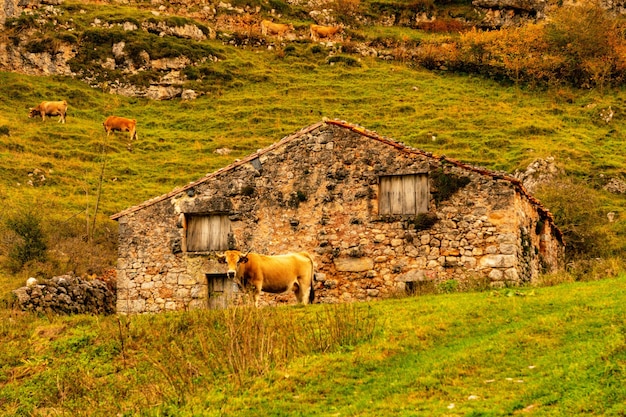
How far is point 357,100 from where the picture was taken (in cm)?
5106

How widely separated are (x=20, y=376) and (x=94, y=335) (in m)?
1.99

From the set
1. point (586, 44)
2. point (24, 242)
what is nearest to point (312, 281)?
point (24, 242)

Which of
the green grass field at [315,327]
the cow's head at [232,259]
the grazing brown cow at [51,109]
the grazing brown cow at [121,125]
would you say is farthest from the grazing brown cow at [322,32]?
the cow's head at [232,259]

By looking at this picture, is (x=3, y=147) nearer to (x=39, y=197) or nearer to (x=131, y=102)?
(x=39, y=197)

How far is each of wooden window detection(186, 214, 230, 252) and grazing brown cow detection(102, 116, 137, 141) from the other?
23477 mm

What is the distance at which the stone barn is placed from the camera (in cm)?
2155

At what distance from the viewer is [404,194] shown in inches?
888

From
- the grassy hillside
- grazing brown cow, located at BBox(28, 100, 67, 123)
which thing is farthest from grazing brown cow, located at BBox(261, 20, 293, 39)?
the grassy hillside

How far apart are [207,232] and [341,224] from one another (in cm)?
447

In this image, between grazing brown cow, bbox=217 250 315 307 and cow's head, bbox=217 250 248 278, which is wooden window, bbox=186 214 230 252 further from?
cow's head, bbox=217 250 248 278

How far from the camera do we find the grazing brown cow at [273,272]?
19.6m

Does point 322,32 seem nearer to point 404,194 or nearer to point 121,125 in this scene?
point 121,125

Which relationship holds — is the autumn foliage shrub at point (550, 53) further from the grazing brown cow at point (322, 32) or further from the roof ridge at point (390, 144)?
the roof ridge at point (390, 144)

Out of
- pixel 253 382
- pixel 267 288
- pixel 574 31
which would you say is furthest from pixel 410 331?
pixel 574 31
